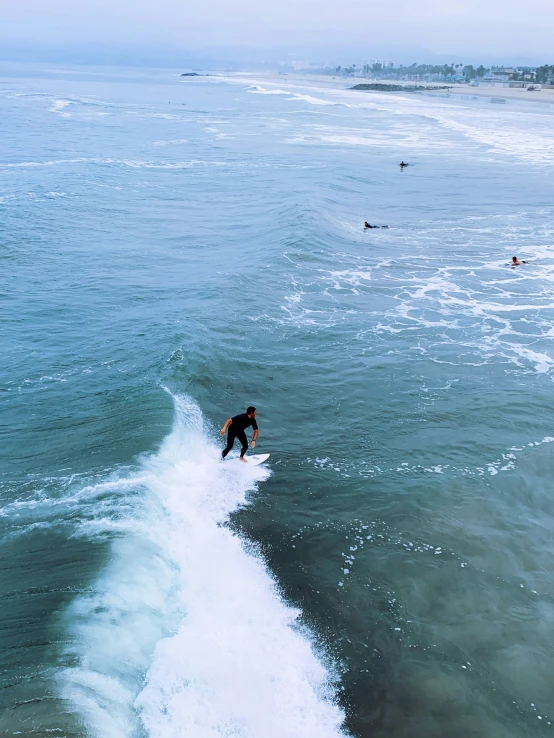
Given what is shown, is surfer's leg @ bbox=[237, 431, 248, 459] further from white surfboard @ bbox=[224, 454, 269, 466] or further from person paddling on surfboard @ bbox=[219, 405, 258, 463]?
white surfboard @ bbox=[224, 454, 269, 466]

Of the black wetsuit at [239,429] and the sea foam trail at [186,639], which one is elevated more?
the black wetsuit at [239,429]

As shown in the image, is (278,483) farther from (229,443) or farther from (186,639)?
(186,639)

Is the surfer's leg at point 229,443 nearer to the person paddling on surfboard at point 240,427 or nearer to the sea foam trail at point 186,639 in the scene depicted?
the person paddling on surfboard at point 240,427

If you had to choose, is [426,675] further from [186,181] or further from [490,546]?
[186,181]

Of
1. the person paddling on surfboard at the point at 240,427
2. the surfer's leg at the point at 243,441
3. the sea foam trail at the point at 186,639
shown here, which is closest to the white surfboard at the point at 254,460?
the surfer's leg at the point at 243,441

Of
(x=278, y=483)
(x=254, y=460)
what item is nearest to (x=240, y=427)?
(x=254, y=460)

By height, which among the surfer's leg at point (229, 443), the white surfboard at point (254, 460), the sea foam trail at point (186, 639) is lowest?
the sea foam trail at point (186, 639)

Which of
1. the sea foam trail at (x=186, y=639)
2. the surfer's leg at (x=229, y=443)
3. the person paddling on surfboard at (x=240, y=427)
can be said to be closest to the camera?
the sea foam trail at (x=186, y=639)

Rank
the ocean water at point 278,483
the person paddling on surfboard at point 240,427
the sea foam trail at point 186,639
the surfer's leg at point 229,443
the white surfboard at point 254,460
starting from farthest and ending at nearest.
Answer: the white surfboard at point 254,460, the surfer's leg at point 229,443, the person paddling on surfboard at point 240,427, the ocean water at point 278,483, the sea foam trail at point 186,639
